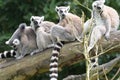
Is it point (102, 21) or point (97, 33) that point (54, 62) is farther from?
point (102, 21)

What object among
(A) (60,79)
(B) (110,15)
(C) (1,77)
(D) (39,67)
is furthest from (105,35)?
(A) (60,79)

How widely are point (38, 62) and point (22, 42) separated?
933 millimetres

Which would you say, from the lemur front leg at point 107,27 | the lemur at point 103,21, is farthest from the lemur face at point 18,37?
the lemur front leg at point 107,27

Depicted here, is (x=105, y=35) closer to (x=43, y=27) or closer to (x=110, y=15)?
(x=110, y=15)

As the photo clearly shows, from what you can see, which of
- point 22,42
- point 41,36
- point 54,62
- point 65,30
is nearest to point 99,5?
point 65,30

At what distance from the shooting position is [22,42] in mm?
9797

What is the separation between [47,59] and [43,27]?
89 cm

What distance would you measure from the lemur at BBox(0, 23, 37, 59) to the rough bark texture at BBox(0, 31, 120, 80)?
0.42 m

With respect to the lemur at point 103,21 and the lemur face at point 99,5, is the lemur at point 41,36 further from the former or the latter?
the lemur face at point 99,5

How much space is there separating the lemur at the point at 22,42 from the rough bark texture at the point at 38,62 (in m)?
0.42

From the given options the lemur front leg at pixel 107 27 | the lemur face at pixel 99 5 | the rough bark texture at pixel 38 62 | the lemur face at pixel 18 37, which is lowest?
the rough bark texture at pixel 38 62

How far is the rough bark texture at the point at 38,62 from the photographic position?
8.88m

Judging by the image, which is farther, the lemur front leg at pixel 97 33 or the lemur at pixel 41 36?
the lemur at pixel 41 36

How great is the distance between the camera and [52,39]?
943cm
